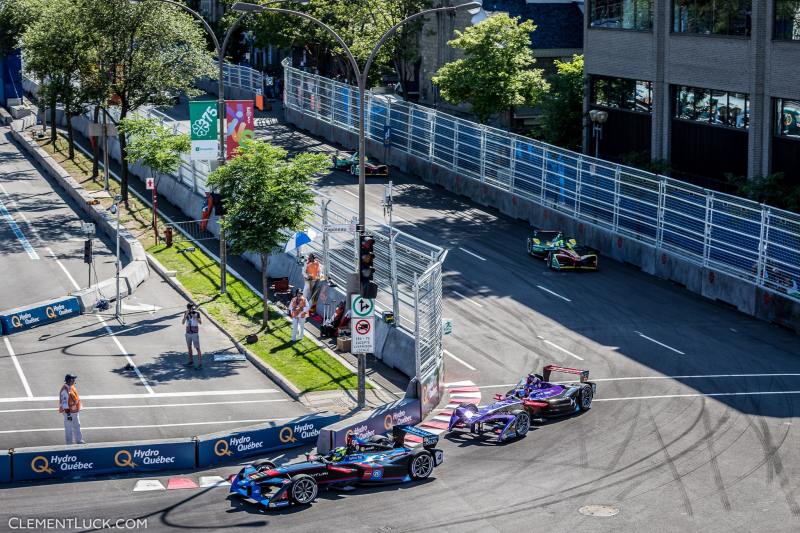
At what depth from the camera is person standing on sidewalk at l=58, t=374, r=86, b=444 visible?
2855 centimetres

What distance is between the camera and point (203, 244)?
52375mm

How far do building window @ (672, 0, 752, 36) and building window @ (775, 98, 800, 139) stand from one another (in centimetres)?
346

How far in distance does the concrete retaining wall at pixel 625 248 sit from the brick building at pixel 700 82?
7.04 m

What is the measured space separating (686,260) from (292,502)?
23.1 meters

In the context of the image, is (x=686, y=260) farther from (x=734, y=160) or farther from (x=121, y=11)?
(x=121, y=11)

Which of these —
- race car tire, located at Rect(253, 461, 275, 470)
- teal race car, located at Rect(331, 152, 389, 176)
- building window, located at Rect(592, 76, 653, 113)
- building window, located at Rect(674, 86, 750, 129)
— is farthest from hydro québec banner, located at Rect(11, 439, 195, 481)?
building window, located at Rect(592, 76, 653, 113)

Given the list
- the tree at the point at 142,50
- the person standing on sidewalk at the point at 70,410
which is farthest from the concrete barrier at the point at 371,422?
the tree at the point at 142,50

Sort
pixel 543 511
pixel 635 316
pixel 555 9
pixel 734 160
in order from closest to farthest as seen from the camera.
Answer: pixel 543 511
pixel 635 316
pixel 734 160
pixel 555 9

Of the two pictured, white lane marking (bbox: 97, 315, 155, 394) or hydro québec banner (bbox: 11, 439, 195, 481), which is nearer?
hydro québec banner (bbox: 11, 439, 195, 481)

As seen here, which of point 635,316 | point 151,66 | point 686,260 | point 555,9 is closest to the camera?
point 635,316

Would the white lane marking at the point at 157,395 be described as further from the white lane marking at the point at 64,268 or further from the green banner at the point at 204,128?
the white lane marking at the point at 64,268

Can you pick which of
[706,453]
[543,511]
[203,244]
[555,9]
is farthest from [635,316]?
[555,9]

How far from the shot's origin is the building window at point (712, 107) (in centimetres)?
5119

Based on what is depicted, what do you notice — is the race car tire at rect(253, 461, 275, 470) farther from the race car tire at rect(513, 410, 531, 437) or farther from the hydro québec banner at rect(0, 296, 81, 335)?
the hydro québec banner at rect(0, 296, 81, 335)
